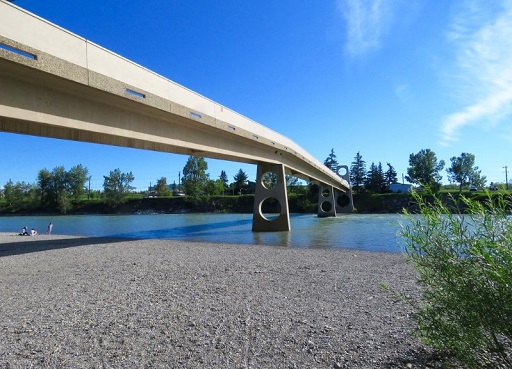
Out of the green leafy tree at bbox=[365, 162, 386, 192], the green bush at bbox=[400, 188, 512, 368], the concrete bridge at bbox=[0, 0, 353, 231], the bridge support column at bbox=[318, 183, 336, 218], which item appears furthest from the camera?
the green leafy tree at bbox=[365, 162, 386, 192]

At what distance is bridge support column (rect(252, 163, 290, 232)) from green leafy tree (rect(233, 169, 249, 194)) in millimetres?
91278

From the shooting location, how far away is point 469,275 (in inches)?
111

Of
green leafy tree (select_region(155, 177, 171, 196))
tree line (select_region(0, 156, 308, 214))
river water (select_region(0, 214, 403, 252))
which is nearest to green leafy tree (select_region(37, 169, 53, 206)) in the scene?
tree line (select_region(0, 156, 308, 214))

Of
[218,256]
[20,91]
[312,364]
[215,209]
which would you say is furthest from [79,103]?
[215,209]

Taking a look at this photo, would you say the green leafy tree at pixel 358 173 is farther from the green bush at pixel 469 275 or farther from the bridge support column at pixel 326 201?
the green bush at pixel 469 275

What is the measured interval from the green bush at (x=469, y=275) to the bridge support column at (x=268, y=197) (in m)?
27.1

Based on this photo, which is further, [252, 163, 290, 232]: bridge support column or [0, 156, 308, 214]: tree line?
[0, 156, 308, 214]: tree line

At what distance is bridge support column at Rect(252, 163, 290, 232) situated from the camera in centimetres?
3052

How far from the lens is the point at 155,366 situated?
3.97 m

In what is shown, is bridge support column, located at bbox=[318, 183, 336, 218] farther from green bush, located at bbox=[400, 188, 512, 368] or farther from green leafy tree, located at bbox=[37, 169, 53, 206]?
green leafy tree, located at bbox=[37, 169, 53, 206]

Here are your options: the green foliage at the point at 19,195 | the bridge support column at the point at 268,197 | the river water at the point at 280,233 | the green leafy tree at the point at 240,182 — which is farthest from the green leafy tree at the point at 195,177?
the bridge support column at the point at 268,197

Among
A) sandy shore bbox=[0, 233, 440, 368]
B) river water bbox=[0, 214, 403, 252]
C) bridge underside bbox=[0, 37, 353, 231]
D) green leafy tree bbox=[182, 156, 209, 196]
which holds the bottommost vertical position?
river water bbox=[0, 214, 403, 252]

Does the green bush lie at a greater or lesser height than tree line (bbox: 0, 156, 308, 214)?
lesser

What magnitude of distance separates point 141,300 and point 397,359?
507 cm
